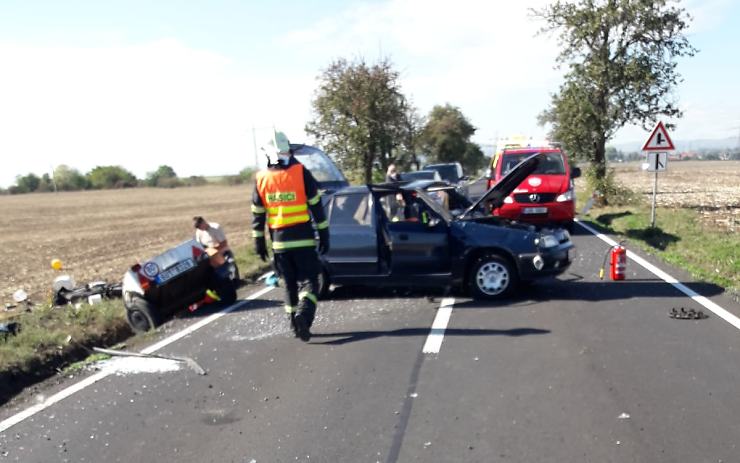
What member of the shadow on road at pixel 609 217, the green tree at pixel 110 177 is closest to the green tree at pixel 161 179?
the green tree at pixel 110 177

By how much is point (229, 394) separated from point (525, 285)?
17.3ft

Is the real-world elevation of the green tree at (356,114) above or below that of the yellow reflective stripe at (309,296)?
above

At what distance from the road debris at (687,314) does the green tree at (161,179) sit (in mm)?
95722

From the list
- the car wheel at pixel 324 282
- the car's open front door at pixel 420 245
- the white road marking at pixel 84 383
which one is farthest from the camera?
the car wheel at pixel 324 282

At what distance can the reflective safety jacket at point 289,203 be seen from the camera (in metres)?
7.02

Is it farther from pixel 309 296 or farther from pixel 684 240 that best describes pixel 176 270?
pixel 684 240

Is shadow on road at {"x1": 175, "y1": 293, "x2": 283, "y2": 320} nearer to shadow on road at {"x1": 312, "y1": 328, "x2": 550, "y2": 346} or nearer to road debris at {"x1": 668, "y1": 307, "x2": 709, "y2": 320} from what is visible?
shadow on road at {"x1": 312, "y1": 328, "x2": 550, "y2": 346}

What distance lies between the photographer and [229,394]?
550cm

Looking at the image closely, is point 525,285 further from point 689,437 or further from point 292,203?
point 689,437

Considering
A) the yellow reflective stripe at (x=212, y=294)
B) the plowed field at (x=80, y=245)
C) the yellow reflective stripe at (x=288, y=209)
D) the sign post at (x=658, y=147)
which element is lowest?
the plowed field at (x=80, y=245)

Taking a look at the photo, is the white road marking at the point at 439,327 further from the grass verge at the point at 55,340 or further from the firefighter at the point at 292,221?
the grass verge at the point at 55,340

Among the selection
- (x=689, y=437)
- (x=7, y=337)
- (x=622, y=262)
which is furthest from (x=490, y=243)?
(x=7, y=337)

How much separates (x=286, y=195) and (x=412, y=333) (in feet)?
6.64

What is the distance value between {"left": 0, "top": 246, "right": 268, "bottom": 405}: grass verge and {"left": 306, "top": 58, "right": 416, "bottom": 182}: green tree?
13358 millimetres
